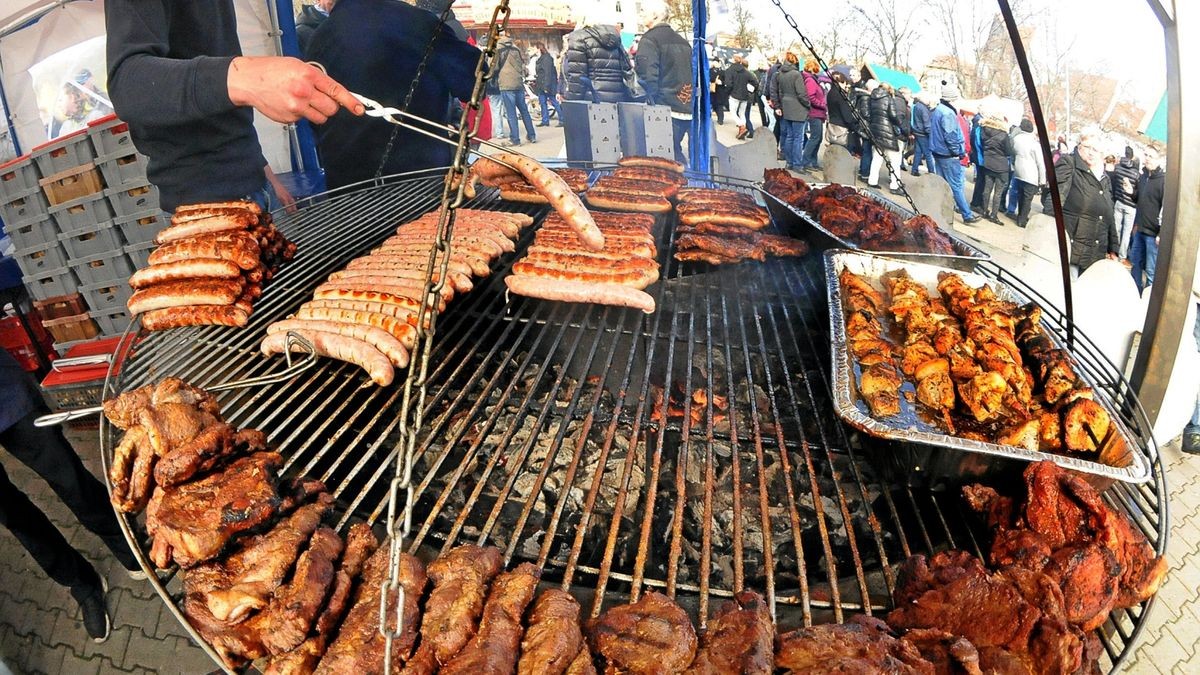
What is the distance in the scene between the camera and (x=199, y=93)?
3.85 m

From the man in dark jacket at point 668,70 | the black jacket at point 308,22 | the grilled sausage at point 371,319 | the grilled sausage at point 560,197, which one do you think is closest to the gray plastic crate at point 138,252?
the grilled sausage at point 371,319

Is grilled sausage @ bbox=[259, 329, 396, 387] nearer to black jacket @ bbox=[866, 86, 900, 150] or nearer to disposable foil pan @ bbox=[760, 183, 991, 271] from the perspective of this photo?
disposable foil pan @ bbox=[760, 183, 991, 271]

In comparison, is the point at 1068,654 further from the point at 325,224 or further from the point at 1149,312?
the point at 325,224

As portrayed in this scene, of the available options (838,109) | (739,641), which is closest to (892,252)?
(739,641)

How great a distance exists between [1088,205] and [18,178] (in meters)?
16.1

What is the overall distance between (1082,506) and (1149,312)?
191 cm

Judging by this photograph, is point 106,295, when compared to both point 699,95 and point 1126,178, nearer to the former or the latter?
point 699,95

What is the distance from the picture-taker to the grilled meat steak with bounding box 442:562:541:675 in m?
1.85

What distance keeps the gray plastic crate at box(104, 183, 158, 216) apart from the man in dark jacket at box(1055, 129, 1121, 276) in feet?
47.0

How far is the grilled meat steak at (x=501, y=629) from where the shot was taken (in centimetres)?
185

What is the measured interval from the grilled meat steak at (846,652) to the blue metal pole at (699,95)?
9835mm

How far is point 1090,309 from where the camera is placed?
6.14 metres

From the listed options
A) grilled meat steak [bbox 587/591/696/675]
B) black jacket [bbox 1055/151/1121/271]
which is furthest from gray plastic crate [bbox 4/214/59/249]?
black jacket [bbox 1055/151/1121/271]

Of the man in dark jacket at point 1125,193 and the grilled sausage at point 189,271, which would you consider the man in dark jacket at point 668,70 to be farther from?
the grilled sausage at point 189,271
